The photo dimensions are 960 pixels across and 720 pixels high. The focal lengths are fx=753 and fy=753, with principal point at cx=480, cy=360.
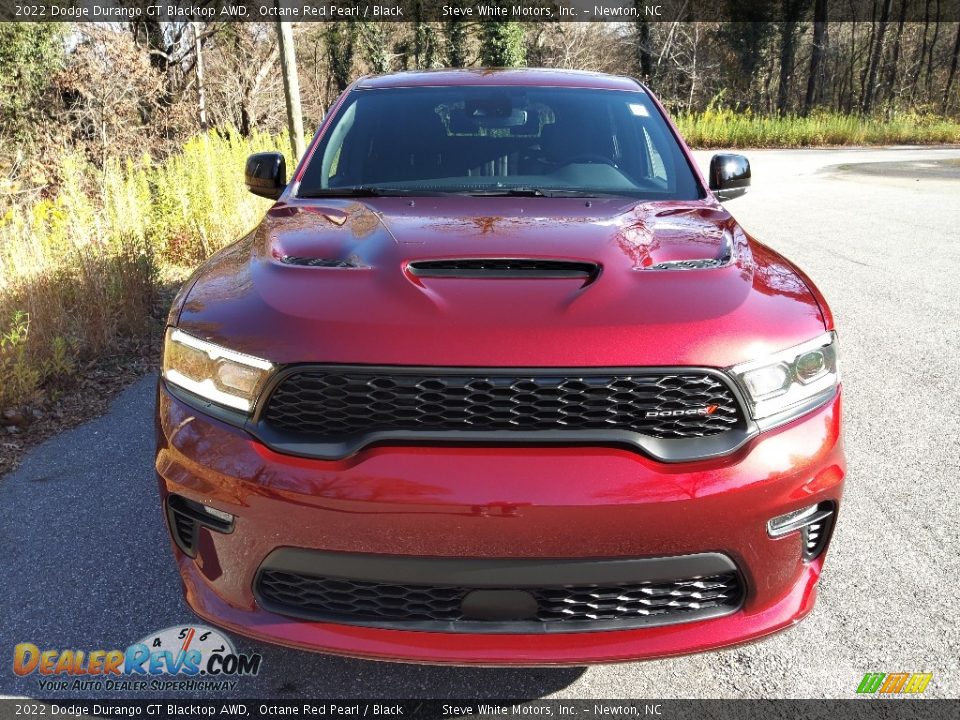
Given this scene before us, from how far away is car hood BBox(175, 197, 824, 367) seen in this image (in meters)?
1.75

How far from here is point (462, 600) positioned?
1764mm

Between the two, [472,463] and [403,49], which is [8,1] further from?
[403,49]

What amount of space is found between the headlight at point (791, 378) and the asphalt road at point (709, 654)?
61cm

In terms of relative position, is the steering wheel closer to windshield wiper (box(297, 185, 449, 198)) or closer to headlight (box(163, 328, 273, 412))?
windshield wiper (box(297, 185, 449, 198))

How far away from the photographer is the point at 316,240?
2311 millimetres

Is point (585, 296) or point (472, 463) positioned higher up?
point (585, 296)

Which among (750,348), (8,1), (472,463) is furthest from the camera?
(8,1)

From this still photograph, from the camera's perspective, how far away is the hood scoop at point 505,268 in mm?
1992

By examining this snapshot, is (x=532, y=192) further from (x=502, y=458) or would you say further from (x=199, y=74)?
(x=199, y=74)

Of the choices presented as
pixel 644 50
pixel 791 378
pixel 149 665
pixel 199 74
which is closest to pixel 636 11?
pixel 644 50

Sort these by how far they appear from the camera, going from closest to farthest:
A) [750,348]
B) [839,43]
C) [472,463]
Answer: [472,463]
[750,348]
[839,43]

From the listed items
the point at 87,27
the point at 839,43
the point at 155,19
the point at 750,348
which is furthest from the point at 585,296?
the point at 839,43

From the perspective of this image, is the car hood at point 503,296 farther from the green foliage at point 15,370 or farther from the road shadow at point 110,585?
the green foliage at point 15,370

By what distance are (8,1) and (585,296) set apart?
14.0m
